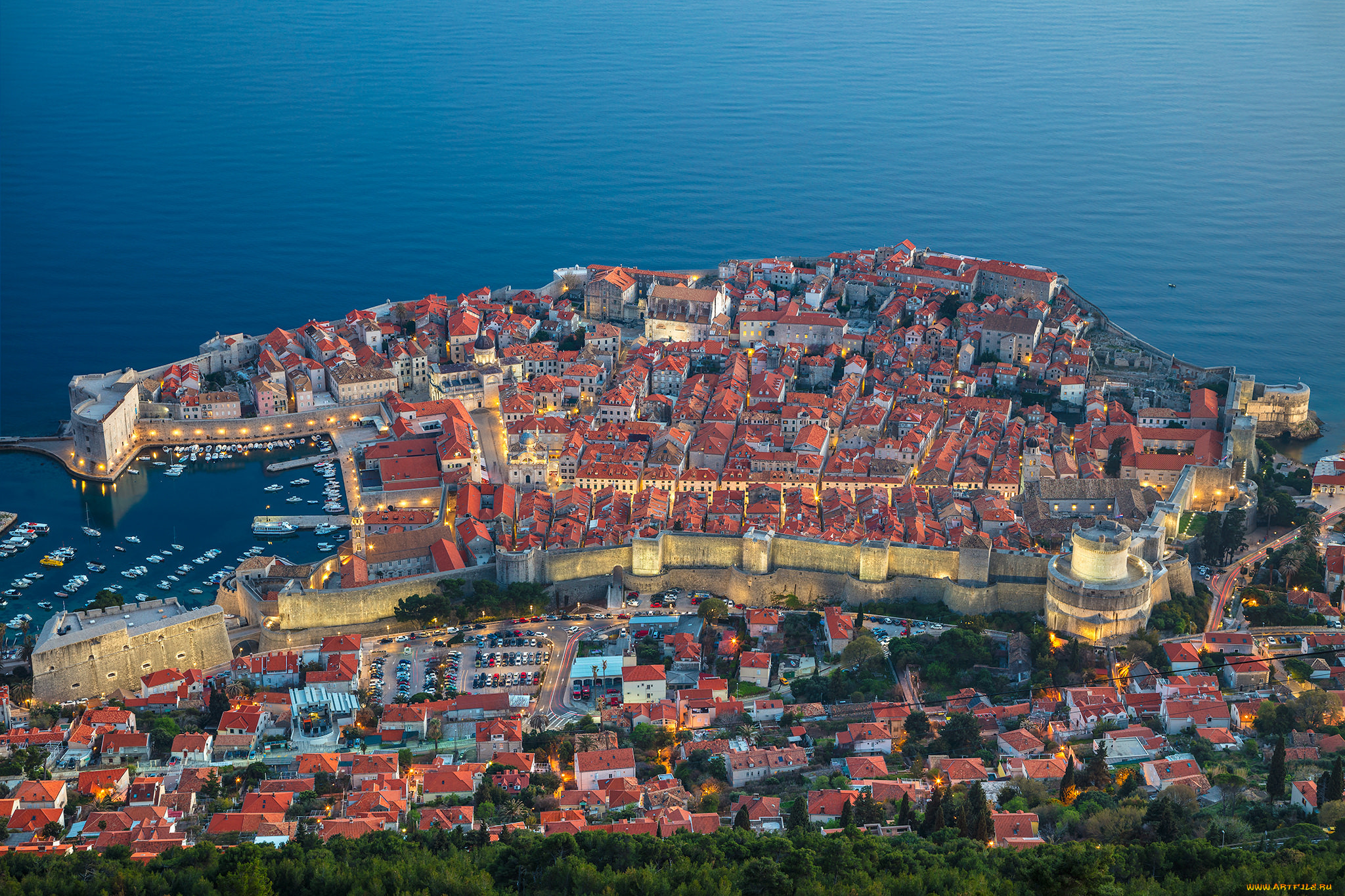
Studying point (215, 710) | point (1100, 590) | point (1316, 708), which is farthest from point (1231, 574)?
point (215, 710)

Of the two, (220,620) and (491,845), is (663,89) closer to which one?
(220,620)

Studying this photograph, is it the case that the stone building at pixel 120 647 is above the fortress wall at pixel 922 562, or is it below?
below

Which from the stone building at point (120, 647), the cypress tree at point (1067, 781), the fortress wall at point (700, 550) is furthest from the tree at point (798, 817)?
the stone building at point (120, 647)

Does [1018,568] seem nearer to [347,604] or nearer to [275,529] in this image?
[347,604]

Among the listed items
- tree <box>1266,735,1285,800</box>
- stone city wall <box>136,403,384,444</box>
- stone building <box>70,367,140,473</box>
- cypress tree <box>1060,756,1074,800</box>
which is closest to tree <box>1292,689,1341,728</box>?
tree <box>1266,735,1285,800</box>

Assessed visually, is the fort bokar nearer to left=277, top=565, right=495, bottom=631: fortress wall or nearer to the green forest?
left=277, top=565, right=495, bottom=631: fortress wall

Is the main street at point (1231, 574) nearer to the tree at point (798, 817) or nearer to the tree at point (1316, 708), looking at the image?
the tree at point (1316, 708)

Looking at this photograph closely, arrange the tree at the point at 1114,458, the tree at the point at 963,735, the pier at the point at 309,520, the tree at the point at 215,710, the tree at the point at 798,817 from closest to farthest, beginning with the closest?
1. the tree at the point at 798,817
2. the tree at the point at 963,735
3. the tree at the point at 215,710
4. the pier at the point at 309,520
5. the tree at the point at 1114,458
